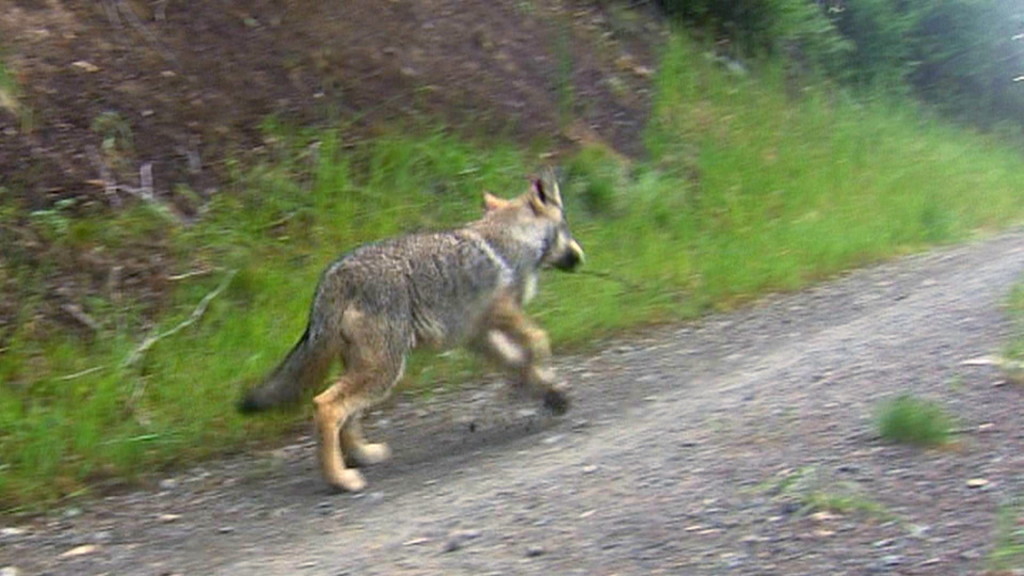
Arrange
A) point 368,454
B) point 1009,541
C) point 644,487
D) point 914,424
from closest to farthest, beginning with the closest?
point 1009,541, point 914,424, point 644,487, point 368,454

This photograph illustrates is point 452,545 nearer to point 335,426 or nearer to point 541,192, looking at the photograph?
point 335,426

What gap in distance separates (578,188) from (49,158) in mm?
4329

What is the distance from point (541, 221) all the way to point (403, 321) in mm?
1295

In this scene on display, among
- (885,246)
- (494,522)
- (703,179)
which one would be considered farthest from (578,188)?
(494,522)

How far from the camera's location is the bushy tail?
725 centimetres

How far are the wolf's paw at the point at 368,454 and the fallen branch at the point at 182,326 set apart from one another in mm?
1552

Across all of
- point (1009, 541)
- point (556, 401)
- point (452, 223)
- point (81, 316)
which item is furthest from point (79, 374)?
point (1009, 541)

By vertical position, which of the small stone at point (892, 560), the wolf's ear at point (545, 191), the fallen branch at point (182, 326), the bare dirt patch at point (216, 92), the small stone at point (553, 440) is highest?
the bare dirt patch at point (216, 92)

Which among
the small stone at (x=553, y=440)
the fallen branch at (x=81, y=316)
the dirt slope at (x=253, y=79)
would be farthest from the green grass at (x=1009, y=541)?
the dirt slope at (x=253, y=79)

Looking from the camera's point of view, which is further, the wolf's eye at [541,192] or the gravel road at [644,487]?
the wolf's eye at [541,192]

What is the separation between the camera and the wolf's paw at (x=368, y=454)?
738cm

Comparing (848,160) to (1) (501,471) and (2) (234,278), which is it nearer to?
(2) (234,278)

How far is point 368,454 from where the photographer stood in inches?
292

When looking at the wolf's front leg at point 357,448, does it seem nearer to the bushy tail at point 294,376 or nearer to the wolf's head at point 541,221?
the bushy tail at point 294,376
